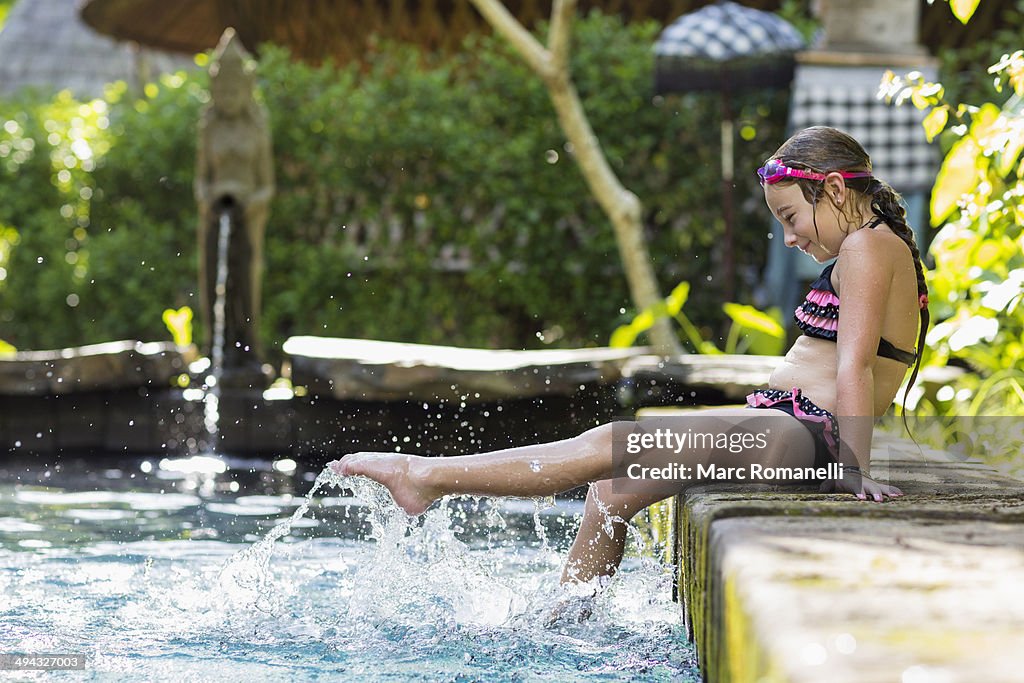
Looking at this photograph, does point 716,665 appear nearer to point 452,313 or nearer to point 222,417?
point 222,417

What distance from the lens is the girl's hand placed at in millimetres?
2170

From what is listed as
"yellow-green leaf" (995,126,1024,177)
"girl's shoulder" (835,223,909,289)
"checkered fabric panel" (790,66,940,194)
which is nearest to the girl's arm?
"girl's shoulder" (835,223,909,289)

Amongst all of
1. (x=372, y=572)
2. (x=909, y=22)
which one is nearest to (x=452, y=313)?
(x=909, y=22)

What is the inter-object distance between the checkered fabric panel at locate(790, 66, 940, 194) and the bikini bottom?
4.49 metres

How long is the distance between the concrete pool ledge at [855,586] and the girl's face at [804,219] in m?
0.61

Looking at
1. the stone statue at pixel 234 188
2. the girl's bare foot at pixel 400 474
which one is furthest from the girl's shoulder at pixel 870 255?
the stone statue at pixel 234 188

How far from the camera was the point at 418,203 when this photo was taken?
325 inches

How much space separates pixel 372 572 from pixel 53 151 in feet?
23.2

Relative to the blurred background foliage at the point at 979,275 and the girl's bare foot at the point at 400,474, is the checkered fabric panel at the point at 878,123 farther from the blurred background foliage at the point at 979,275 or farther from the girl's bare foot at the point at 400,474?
the girl's bare foot at the point at 400,474

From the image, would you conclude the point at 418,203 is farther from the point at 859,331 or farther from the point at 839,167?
the point at 859,331

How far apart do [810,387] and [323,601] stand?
4.02ft

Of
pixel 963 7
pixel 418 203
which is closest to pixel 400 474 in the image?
pixel 963 7
